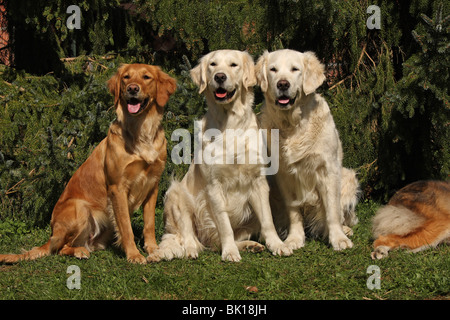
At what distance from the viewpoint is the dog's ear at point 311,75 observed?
Answer: 14.5ft

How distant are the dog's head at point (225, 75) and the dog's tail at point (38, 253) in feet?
→ 5.91

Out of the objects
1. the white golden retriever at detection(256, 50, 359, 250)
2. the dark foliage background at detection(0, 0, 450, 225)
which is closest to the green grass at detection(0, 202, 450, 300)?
the white golden retriever at detection(256, 50, 359, 250)

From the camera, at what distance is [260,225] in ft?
15.3

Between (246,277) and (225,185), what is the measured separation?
0.95 m

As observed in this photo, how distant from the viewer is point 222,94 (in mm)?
4344

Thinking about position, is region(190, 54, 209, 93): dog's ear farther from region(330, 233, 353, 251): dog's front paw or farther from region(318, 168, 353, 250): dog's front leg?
region(330, 233, 353, 251): dog's front paw

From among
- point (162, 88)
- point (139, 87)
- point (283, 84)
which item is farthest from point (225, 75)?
point (139, 87)

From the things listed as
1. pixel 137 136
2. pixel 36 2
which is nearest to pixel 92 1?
pixel 36 2

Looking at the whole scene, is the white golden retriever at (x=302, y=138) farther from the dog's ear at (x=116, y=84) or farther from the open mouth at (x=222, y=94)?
the dog's ear at (x=116, y=84)

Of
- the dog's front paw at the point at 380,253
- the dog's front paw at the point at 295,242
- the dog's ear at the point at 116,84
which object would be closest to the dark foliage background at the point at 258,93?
the dog's ear at the point at 116,84

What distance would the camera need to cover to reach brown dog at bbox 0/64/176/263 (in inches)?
170

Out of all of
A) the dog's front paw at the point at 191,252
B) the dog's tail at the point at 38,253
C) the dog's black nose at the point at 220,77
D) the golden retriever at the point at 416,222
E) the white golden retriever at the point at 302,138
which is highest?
the dog's black nose at the point at 220,77

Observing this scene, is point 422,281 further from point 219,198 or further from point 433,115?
point 433,115

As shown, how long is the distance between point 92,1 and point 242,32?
1728 millimetres
